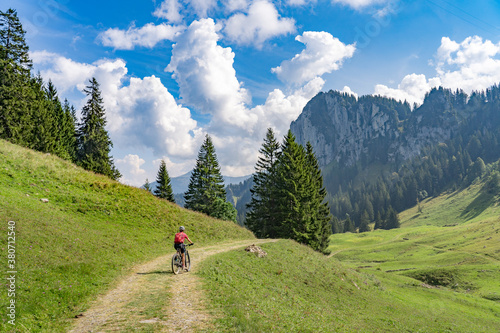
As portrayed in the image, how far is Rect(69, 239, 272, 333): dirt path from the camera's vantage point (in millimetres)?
8820

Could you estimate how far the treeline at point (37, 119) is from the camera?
40.1 metres

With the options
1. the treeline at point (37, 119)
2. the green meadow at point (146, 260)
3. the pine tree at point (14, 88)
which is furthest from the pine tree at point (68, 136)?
the green meadow at point (146, 260)

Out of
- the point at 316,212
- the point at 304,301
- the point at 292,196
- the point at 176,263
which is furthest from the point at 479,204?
the point at 176,263

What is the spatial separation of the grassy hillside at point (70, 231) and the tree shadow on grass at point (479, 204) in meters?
179

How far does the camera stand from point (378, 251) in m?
104

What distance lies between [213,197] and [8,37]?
44.0 meters

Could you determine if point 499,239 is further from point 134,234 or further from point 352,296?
point 134,234

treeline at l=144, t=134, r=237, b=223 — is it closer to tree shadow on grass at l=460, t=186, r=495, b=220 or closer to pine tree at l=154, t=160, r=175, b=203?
pine tree at l=154, t=160, r=175, b=203

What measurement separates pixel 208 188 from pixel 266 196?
1706cm

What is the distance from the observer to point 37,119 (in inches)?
1948

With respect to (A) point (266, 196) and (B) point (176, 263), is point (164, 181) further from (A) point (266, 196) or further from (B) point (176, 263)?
(B) point (176, 263)

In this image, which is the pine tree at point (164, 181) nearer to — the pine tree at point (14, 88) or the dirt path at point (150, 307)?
the pine tree at point (14, 88)

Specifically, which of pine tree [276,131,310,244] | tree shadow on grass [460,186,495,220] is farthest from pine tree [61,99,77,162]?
tree shadow on grass [460,186,495,220]

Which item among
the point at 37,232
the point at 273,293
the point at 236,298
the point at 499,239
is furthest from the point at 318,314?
the point at 499,239
